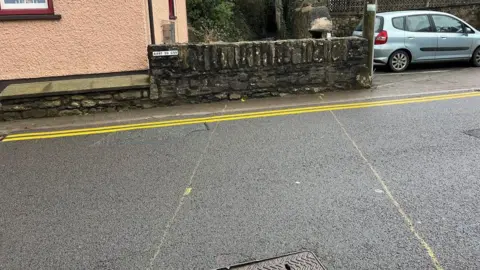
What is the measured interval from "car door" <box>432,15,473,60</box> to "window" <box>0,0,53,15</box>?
9.77 meters

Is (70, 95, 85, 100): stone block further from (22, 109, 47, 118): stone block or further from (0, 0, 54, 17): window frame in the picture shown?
(0, 0, 54, 17): window frame

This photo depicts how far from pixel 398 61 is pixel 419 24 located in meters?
1.19

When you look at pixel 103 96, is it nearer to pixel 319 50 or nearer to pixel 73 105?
pixel 73 105

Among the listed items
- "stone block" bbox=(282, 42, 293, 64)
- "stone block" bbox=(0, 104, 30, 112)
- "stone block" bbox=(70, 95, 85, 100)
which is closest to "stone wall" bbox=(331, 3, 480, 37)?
"stone block" bbox=(282, 42, 293, 64)

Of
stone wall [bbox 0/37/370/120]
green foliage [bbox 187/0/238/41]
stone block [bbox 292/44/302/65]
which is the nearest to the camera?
stone wall [bbox 0/37/370/120]

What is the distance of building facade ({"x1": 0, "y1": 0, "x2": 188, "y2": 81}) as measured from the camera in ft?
24.1

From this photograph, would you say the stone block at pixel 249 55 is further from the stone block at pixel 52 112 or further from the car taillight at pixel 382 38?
the car taillight at pixel 382 38

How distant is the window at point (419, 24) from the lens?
11.3m

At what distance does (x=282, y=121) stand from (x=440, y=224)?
3496mm

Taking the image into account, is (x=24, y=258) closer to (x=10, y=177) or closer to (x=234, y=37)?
(x=10, y=177)

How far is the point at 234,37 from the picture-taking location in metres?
18.5

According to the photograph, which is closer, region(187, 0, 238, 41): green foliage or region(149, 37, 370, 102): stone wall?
region(149, 37, 370, 102): stone wall

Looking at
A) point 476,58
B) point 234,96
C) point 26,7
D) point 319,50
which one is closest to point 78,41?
point 26,7

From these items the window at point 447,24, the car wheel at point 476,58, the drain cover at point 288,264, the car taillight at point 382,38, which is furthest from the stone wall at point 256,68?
the car wheel at point 476,58
